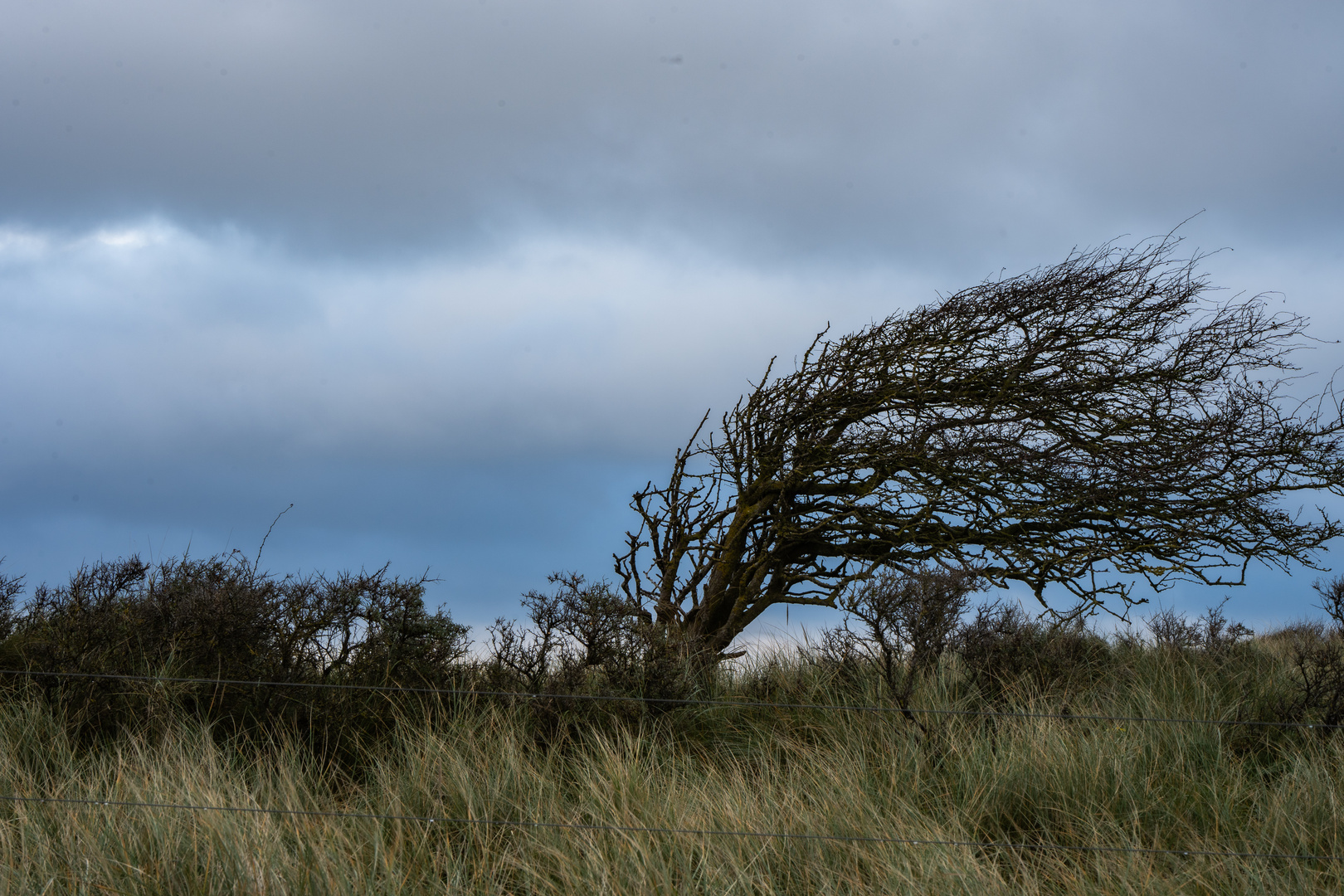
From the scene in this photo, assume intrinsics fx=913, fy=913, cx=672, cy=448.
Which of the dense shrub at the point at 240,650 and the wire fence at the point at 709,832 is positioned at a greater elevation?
the dense shrub at the point at 240,650

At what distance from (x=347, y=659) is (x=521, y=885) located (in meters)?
2.72

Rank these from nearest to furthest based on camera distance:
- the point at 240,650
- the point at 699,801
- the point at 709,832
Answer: the point at 709,832 → the point at 699,801 → the point at 240,650

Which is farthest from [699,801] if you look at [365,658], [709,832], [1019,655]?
[1019,655]

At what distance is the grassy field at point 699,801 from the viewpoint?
4000 mm

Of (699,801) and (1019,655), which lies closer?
(699,801)

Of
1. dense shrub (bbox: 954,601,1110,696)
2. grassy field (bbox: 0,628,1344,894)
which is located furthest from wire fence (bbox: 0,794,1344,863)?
dense shrub (bbox: 954,601,1110,696)

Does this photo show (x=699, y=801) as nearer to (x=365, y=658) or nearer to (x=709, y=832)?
(x=709, y=832)

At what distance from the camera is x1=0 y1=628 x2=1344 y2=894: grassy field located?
400cm

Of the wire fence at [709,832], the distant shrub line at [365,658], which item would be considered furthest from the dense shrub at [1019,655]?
the wire fence at [709,832]

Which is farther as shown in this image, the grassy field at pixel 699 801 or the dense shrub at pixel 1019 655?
the dense shrub at pixel 1019 655

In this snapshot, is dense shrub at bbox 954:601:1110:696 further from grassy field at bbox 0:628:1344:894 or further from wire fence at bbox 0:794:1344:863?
wire fence at bbox 0:794:1344:863

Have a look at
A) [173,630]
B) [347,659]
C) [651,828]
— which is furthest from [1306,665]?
[173,630]

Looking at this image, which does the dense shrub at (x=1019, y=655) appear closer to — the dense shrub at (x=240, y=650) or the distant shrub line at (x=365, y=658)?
the distant shrub line at (x=365, y=658)

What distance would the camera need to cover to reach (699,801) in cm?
479
